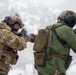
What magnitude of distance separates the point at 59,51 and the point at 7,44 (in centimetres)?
125

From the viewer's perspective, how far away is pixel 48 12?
18962 cm

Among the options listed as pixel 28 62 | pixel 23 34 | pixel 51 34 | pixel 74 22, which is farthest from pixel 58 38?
pixel 28 62

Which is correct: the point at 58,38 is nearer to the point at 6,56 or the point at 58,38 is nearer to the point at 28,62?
the point at 6,56

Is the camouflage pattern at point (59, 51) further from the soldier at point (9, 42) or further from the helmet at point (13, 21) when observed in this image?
the helmet at point (13, 21)

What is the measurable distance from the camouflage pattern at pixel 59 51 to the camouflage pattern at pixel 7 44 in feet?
2.61

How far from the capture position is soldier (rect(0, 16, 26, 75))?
22.2 feet

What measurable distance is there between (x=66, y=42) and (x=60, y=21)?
0.59 meters

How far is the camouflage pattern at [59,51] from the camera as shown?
6.27 m

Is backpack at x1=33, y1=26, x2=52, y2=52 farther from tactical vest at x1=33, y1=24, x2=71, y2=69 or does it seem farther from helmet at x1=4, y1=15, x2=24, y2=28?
helmet at x1=4, y1=15, x2=24, y2=28

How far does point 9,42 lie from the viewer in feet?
22.2

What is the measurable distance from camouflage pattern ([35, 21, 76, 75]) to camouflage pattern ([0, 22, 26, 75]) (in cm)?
80

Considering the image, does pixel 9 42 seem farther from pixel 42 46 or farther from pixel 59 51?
pixel 59 51

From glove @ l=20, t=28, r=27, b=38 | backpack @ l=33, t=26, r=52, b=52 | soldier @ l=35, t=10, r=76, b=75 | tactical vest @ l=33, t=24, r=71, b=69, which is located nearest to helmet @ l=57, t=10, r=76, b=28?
soldier @ l=35, t=10, r=76, b=75

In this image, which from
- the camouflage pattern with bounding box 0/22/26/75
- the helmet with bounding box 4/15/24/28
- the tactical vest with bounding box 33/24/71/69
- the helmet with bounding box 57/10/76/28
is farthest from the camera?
the helmet with bounding box 4/15/24/28
